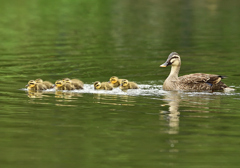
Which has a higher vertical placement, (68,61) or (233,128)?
(68,61)

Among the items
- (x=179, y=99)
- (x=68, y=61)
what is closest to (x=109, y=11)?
(x=68, y=61)

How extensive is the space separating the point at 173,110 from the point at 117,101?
5.54ft

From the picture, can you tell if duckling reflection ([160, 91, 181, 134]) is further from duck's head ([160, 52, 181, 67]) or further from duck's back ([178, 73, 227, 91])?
duck's head ([160, 52, 181, 67])

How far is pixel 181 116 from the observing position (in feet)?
40.9

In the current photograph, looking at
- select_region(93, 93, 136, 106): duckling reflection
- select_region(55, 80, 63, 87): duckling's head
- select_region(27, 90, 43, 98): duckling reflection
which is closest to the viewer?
select_region(93, 93, 136, 106): duckling reflection

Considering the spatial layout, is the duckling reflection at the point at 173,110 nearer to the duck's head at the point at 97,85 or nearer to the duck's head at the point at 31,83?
the duck's head at the point at 97,85

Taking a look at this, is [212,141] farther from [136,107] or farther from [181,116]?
[136,107]

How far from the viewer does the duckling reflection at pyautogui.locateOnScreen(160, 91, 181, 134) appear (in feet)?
37.3

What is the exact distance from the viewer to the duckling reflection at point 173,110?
1138 cm

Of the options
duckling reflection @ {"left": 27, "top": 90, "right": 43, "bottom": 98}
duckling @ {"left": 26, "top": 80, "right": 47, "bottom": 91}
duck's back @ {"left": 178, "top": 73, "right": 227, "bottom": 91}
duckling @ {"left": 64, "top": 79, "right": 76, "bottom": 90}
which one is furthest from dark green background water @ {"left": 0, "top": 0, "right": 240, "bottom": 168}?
duck's back @ {"left": 178, "top": 73, "right": 227, "bottom": 91}

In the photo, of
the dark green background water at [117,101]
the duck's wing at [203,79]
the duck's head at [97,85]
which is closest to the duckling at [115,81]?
the dark green background water at [117,101]

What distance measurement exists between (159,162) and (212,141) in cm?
159

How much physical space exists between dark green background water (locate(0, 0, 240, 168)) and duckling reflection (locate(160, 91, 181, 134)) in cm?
2

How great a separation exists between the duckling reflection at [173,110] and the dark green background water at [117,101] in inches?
0.9
